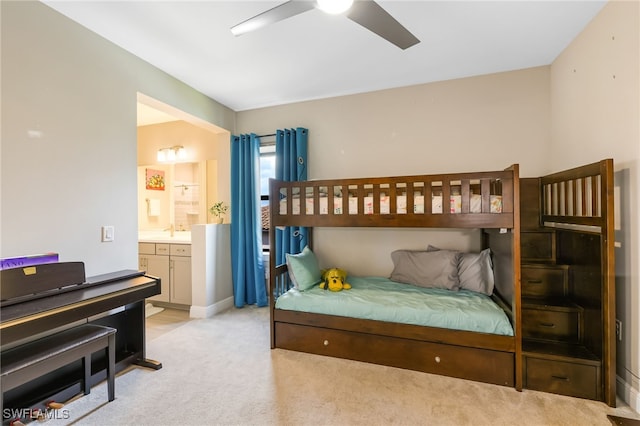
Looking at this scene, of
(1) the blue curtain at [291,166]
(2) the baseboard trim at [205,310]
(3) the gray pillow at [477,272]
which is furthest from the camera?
Result: (1) the blue curtain at [291,166]

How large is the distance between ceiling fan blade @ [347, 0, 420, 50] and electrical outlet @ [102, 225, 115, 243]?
2.33 m

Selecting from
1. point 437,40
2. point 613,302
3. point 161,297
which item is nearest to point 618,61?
point 437,40

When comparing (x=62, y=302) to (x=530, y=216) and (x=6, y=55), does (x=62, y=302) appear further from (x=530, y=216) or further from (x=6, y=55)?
(x=530, y=216)

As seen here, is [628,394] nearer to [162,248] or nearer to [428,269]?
[428,269]

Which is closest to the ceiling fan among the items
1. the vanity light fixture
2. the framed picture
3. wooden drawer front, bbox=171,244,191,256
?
wooden drawer front, bbox=171,244,191,256

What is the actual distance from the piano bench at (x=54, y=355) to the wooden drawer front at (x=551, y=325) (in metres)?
2.95

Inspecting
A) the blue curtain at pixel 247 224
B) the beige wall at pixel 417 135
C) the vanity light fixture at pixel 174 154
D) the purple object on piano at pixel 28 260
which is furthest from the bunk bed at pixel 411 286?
the vanity light fixture at pixel 174 154

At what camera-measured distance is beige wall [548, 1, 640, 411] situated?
5.95ft

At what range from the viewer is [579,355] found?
1976 millimetres

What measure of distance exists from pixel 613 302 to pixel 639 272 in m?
0.23

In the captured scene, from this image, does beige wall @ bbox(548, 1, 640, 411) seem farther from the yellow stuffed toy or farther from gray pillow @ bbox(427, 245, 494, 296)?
the yellow stuffed toy

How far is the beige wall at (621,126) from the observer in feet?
5.95

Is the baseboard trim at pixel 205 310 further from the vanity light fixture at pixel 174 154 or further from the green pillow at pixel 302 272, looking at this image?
the vanity light fixture at pixel 174 154

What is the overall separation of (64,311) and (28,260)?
0.49 m
